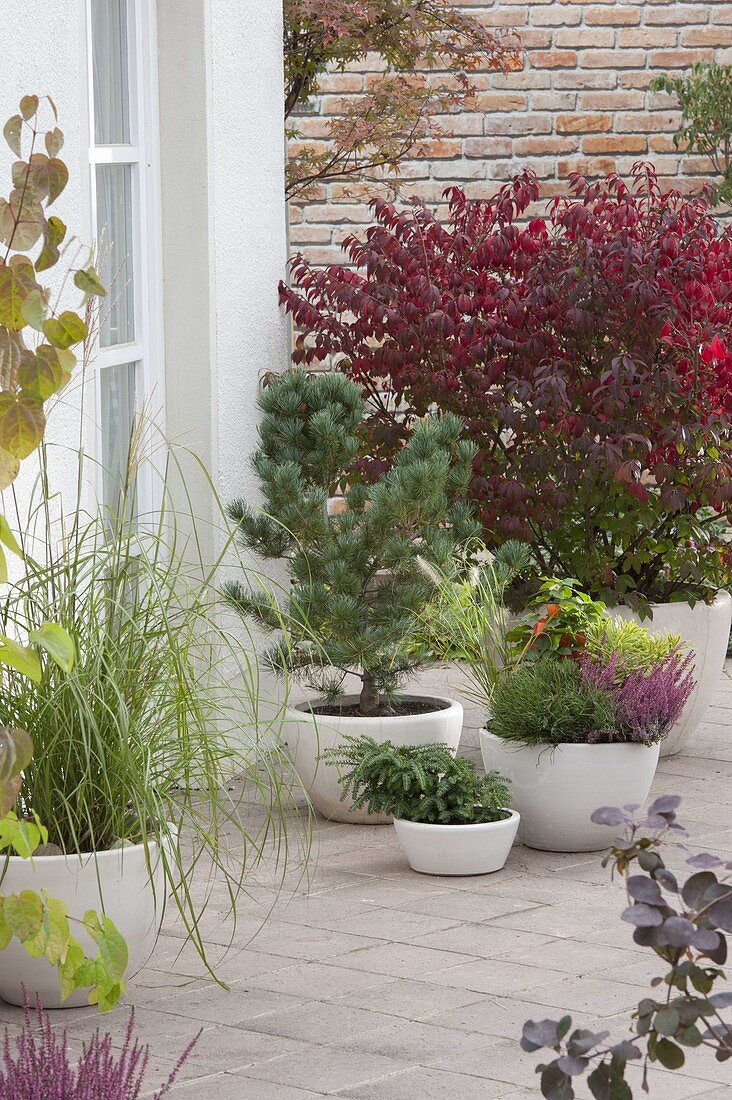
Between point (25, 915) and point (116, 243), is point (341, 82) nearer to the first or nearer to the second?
point (116, 243)

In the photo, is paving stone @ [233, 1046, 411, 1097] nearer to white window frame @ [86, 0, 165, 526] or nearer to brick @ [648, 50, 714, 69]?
white window frame @ [86, 0, 165, 526]

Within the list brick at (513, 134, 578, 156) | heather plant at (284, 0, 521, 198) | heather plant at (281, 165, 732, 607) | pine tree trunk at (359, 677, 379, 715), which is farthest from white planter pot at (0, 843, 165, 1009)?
brick at (513, 134, 578, 156)

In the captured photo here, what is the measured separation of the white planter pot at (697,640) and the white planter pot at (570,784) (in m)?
1.19

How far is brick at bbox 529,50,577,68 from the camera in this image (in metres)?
9.91

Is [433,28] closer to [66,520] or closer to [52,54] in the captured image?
[52,54]

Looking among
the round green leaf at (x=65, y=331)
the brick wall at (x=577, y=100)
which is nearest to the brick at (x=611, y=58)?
the brick wall at (x=577, y=100)

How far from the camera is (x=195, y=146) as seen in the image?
5777 millimetres

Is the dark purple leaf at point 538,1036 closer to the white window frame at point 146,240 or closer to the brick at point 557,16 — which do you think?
the white window frame at point 146,240

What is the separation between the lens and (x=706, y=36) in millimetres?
9977

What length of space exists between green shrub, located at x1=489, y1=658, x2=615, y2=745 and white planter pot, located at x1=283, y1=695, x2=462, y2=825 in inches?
12.7

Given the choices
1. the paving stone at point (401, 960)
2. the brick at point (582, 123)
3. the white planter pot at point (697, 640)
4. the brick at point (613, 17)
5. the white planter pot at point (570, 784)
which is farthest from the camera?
the brick at point (582, 123)

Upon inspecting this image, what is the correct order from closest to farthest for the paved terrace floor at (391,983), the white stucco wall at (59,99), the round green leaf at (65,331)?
the round green leaf at (65,331) → the paved terrace floor at (391,983) → the white stucco wall at (59,99)

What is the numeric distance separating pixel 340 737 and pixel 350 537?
671mm

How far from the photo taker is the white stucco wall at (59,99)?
464 cm
